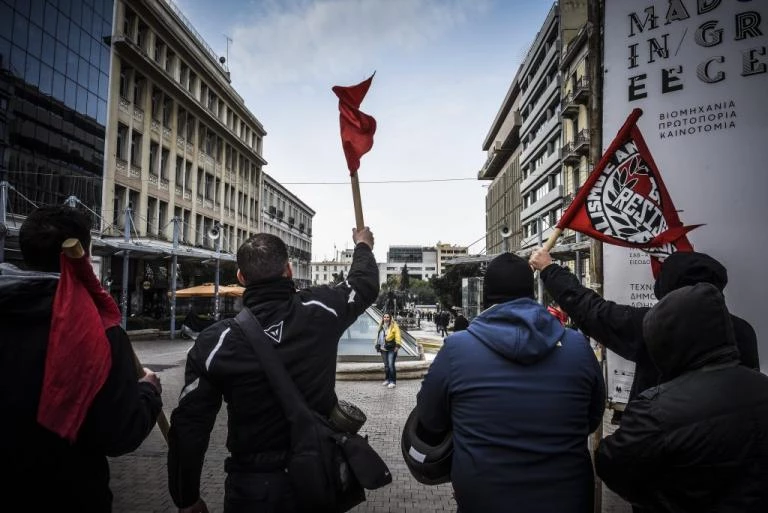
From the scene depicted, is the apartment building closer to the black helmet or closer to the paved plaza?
the paved plaza

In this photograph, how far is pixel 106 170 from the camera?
87.2ft

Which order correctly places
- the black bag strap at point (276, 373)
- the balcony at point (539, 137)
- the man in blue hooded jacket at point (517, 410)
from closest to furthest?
1. the man in blue hooded jacket at point (517, 410)
2. the black bag strap at point (276, 373)
3. the balcony at point (539, 137)

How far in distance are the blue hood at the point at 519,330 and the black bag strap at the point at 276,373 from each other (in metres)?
0.79

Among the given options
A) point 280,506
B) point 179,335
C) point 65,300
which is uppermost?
point 65,300

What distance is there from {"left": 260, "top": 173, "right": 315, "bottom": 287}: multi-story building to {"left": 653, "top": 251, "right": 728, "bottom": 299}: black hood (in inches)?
1855

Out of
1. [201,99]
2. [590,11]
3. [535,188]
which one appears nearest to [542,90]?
[535,188]

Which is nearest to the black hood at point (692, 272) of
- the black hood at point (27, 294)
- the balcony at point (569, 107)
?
the black hood at point (27, 294)

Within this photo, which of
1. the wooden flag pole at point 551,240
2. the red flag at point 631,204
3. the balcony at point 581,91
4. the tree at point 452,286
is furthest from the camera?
the tree at point 452,286

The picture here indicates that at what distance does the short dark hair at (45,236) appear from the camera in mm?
2002

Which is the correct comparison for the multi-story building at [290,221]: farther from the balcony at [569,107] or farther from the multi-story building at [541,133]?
the balcony at [569,107]

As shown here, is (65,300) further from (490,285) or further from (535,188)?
(535,188)

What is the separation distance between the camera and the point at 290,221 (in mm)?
62562

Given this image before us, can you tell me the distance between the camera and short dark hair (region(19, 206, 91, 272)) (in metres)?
2.00

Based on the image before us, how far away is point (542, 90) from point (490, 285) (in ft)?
162
